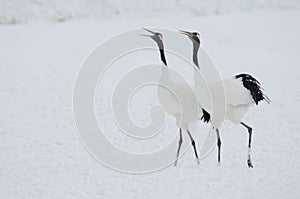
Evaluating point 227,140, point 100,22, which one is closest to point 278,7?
point 100,22

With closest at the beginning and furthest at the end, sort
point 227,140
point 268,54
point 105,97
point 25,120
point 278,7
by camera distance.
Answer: point 227,140 → point 25,120 → point 105,97 → point 268,54 → point 278,7

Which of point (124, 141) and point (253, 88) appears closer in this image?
point (253, 88)

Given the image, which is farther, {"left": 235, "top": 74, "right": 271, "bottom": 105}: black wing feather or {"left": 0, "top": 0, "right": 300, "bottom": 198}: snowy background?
{"left": 235, "top": 74, "right": 271, "bottom": 105}: black wing feather

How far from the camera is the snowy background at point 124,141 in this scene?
5328mm

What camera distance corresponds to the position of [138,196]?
5094 mm

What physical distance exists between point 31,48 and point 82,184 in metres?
8.34

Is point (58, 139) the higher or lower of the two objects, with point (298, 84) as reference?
lower

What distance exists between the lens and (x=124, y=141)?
673 cm

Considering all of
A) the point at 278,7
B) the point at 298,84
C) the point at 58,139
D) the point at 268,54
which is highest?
the point at 278,7

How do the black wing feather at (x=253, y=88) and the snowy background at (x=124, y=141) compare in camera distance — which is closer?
the snowy background at (x=124, y=141)

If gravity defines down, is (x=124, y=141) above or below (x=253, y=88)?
below

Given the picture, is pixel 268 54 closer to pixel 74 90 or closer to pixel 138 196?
pixel 74 90

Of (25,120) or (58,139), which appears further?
(25,120)

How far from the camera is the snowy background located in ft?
17.5
